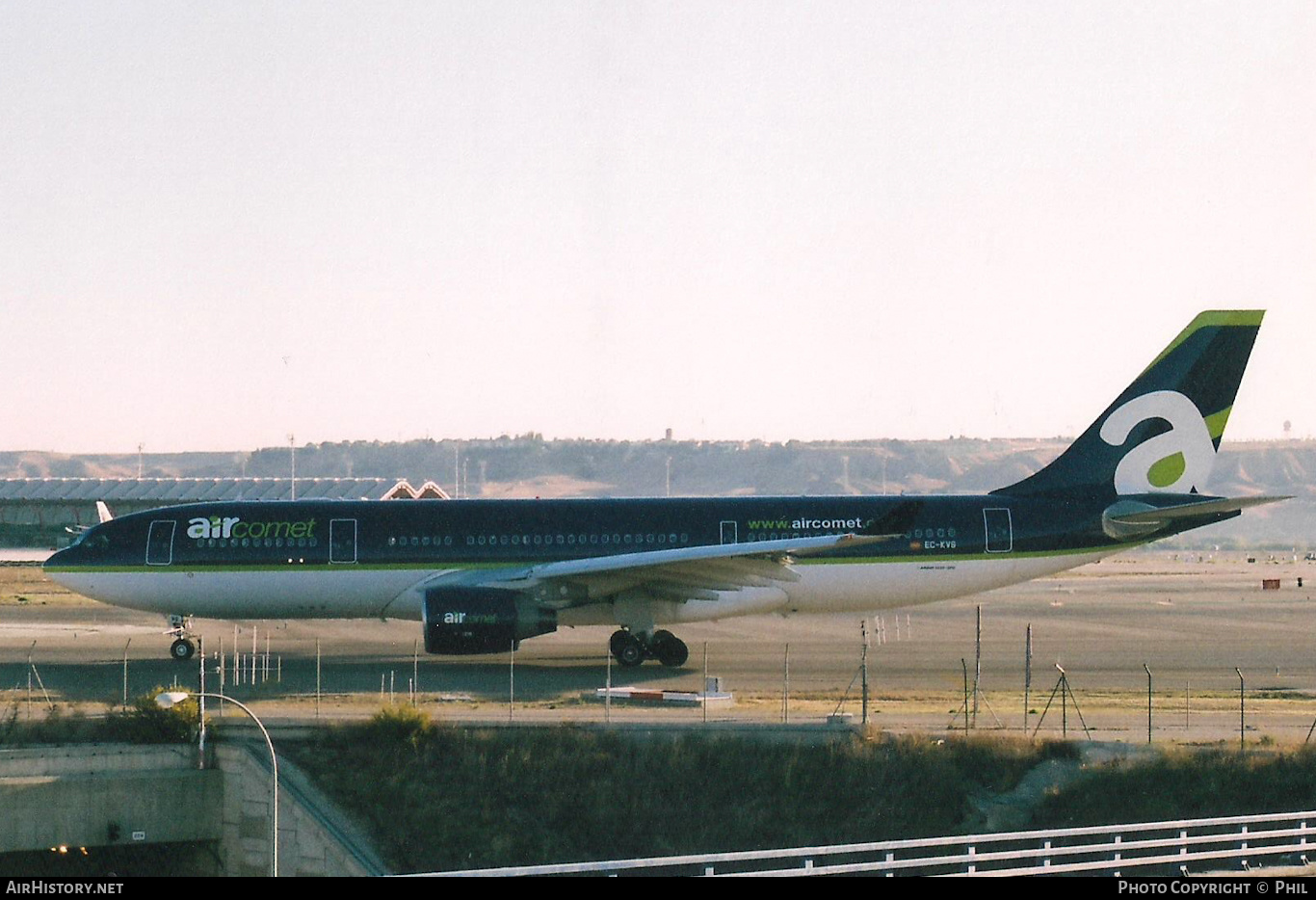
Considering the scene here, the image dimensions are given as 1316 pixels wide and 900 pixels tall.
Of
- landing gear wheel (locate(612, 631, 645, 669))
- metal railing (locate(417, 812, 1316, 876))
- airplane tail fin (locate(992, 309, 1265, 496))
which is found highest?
airplane tail fin (locate(992, 309, 1265, 496))

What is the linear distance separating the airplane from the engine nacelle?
0.51 meters

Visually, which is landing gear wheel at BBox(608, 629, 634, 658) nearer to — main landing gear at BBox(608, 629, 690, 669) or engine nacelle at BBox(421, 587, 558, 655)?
main landing gear at BBox(608, 629, 690, 669)

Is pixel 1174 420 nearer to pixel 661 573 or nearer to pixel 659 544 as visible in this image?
pixel 659 544

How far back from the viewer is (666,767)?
26.1m

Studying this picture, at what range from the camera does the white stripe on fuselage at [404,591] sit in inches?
1426

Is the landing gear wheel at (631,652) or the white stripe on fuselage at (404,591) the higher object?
the white stripe on fuselage at (404,591)

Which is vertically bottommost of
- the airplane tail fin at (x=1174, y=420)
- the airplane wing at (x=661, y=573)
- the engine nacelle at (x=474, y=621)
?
the engine nacelle at (x=474, y=621)

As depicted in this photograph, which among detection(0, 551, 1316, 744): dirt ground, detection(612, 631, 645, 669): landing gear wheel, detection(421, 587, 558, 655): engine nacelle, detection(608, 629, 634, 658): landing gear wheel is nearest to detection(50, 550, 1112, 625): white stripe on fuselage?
detection(608, 629, 634, 658): landing gear wheel

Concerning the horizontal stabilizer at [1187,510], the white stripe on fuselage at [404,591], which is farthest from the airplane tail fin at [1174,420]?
the white stripe on fuselage at [404,591]

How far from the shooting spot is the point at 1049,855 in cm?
1972

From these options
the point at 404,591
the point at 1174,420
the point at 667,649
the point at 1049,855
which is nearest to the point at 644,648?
the point at 667,649

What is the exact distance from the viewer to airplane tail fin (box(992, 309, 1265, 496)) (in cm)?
3900

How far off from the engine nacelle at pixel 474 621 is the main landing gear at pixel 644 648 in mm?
2791

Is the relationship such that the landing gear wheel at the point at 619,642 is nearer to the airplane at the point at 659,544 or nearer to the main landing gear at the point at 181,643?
the airplane at the point at 659,544
